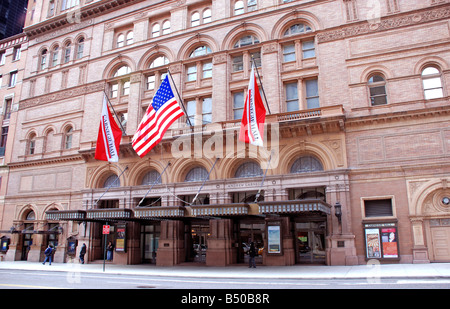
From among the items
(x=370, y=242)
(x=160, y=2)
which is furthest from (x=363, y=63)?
(x=160, y=2)

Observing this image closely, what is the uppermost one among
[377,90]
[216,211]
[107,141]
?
[377,90]

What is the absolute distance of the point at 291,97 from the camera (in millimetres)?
27484

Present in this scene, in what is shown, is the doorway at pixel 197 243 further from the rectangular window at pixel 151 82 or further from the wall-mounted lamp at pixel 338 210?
the rectangular window at pixel 151 82

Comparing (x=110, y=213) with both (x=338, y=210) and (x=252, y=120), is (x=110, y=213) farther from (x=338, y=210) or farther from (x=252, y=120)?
(x=338, y=210)

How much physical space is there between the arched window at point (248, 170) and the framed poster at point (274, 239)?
421 cm

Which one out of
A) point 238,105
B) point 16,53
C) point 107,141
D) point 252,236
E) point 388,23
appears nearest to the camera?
point 388,23

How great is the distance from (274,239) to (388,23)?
1654cm

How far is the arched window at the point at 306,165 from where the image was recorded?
81.5ft

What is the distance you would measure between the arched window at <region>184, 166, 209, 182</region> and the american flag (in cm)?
539

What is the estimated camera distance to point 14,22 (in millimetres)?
69062

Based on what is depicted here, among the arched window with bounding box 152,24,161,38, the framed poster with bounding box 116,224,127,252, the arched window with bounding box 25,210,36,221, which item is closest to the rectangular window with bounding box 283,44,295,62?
the arched window with bounding box 152,24,161,38

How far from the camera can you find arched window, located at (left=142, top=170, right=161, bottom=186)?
2982 centimetres

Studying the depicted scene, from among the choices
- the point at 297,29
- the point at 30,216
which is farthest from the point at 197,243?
the point at 297,29

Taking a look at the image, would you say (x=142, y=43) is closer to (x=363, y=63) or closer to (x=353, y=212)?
(x=363, y=63)
